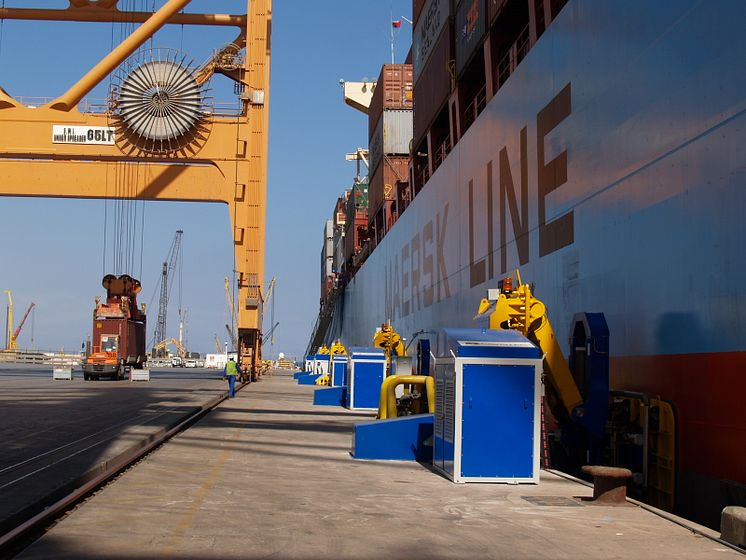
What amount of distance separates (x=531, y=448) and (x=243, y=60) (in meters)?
40.7

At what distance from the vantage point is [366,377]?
29.8 metres

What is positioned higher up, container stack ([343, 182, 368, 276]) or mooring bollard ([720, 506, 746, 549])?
container stack ([343, 182, 368, 276])

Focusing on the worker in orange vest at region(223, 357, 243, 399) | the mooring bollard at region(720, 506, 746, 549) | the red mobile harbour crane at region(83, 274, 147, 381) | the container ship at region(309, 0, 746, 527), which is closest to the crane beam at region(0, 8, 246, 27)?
the red mobile harbour crane at region(83, 274, 147, 381)

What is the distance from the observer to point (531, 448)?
11812mm

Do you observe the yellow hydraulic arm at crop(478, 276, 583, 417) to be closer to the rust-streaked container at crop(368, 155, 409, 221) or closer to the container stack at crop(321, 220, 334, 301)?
the rust-streaked container at crop(368, 155, 409, 221)

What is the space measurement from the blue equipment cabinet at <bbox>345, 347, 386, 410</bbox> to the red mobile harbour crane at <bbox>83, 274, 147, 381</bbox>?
2511 cm

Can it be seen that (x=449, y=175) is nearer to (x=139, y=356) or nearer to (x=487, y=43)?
(x=487, y=43)

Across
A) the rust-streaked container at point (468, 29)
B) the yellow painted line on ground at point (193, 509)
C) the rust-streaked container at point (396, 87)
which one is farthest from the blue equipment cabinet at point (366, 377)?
the rust-streaked container at point (396, 87)

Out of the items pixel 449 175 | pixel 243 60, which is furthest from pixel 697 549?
pixel 243 60

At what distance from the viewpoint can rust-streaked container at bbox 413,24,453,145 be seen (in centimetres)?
2991

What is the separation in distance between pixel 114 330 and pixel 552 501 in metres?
44.2

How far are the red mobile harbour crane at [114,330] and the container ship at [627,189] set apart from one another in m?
27.8

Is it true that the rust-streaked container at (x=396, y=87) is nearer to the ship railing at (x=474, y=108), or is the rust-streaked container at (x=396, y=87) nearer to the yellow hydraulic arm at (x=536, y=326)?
the ship railing at (x=474, y=108)

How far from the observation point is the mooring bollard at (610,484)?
10.1m
